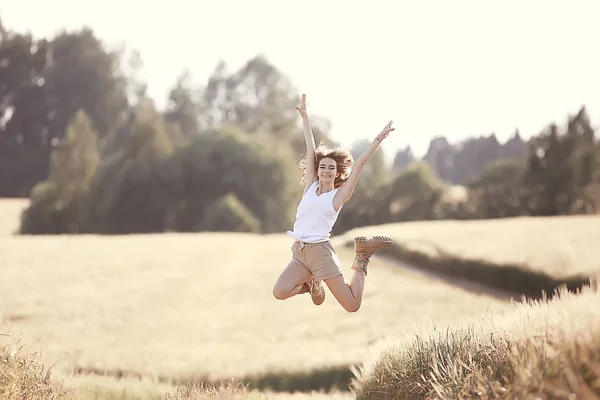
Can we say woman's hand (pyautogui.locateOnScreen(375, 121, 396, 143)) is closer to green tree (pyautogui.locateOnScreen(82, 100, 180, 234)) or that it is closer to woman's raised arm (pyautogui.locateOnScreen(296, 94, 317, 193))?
woman's raised arm (pyautogui.locateOnScreen(296, 94, 317, 193))

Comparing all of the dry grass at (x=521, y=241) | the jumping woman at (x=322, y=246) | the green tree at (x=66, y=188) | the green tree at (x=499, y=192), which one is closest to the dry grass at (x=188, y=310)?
the dry grass at (x=521, y=241)

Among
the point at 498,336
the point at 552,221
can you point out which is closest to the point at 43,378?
the point at 498,336

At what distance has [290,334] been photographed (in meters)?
16.9

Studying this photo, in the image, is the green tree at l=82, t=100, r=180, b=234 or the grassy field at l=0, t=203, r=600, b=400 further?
the green tree at l=82, t=100, r=180, b=234

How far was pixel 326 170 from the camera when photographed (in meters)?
7.99

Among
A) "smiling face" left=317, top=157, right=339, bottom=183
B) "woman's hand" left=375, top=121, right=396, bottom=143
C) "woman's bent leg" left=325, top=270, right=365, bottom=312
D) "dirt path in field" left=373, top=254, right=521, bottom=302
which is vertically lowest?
"dirt path in field" left=373, top=254, right=521, bottom=302

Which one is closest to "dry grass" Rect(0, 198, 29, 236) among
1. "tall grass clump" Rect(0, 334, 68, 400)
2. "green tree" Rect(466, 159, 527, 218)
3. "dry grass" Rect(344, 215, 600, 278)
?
"dry grass" Rect(344, 215, 600, 278)

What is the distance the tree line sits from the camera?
1423 inches

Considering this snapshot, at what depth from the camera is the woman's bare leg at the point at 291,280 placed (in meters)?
7.73

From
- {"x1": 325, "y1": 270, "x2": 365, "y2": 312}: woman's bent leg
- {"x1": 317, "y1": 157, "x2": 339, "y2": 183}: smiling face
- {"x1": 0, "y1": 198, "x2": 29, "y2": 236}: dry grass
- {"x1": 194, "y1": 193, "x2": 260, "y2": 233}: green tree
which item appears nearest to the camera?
{"x1": 325, "y1": 270, "x2": 365, "y2": 312}: woman's bent leg

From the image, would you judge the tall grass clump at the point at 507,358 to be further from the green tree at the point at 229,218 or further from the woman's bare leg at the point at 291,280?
the green tree at the point at 229,218

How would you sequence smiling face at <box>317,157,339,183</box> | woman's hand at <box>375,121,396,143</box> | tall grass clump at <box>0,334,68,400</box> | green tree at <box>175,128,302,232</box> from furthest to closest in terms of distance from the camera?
green tree at <box>175,128,302,232</box>
smiling face at <box>317,157,339,183</box>
woman's hand at <box>375,121,396,143</box>
tall grass clump at <box>0,334,68,400</box>

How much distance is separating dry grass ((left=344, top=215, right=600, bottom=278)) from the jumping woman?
1546 centimetres

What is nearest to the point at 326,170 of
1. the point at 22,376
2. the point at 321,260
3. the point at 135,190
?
the point at 321,260
